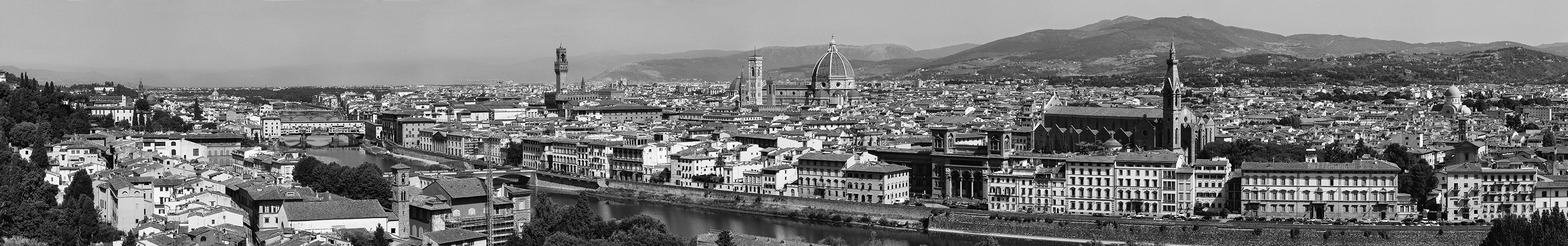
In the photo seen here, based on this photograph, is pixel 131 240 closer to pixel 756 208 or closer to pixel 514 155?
pixel 756 208

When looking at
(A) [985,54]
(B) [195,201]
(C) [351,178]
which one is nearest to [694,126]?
(C) [351,178]

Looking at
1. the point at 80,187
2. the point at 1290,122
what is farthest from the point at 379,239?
the point at 1290,122

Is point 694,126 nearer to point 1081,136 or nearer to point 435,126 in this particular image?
point 435,126

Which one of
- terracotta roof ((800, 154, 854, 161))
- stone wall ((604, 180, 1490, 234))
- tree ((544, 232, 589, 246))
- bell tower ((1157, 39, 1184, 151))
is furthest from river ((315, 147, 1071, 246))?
bell tower ((1157, 39, 1184, 151))

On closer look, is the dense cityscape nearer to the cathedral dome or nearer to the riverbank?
the riverbank

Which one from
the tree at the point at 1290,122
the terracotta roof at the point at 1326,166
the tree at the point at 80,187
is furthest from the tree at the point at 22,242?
the tree at the point at 1290,122

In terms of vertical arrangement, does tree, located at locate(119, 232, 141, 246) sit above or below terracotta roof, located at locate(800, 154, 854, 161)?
below
